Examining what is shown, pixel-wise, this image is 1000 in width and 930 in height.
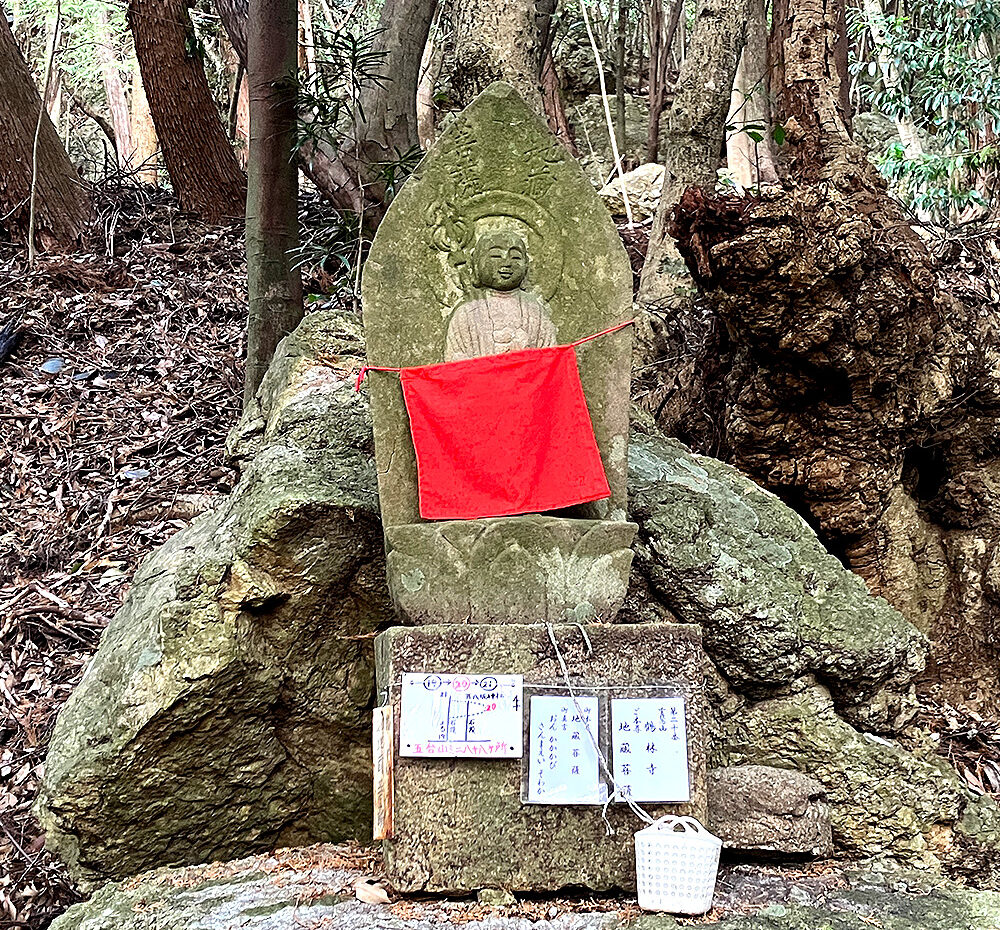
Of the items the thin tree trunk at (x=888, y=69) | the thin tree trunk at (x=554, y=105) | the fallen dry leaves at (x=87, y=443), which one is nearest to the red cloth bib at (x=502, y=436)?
the fallen dry leaves at (x=87, y=443)

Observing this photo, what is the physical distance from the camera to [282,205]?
20.9ft

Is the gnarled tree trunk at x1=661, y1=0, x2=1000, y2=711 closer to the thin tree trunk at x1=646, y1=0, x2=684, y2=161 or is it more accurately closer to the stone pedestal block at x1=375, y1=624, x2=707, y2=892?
the thin tree trunk at x1=646, y1=0, x2=684, y2=161

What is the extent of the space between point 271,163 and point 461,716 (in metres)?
3.97

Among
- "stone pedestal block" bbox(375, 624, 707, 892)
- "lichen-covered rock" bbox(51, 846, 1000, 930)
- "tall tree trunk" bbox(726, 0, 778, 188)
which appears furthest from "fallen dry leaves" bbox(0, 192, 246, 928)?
"tall tree trunk" bbox(726, 0, 778, 188)

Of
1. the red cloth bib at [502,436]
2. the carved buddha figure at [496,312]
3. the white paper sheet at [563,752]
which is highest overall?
the carved buddha figure at [496,312]

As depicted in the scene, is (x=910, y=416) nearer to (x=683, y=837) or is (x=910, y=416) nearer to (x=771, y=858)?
(x=771, y=858)

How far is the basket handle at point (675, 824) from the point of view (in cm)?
342

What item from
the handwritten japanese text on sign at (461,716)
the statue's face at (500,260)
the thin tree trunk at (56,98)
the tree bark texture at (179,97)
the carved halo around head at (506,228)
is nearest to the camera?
the handwritten japanese text on sign at (461,716)

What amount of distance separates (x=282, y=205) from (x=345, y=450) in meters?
2.18

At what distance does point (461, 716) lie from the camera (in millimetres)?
3566

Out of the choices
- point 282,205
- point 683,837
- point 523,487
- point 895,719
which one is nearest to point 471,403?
point 523,487

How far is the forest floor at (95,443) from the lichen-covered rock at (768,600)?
838 millimetres

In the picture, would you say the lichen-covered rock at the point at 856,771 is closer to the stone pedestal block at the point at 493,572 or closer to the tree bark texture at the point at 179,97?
the stone pedestal block at the point at 493,572

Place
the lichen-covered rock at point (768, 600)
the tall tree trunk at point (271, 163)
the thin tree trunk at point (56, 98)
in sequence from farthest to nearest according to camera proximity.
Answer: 1. the thin tree trunk at point (56, 98)
2. the tall tree trunk at point (271, 163)
3. the lichen-covered rock at point (768, 600)
